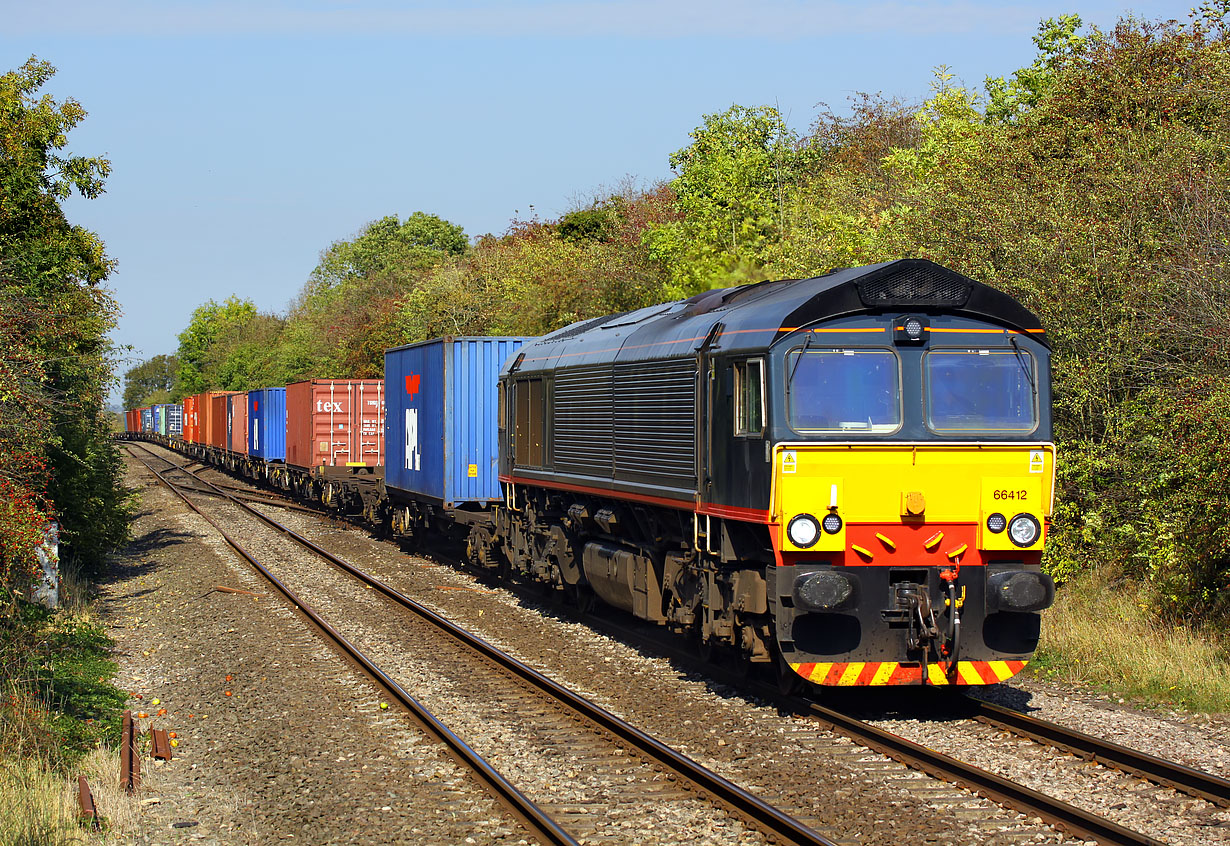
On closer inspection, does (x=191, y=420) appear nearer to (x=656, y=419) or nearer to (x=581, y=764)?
(x=656, y=419)

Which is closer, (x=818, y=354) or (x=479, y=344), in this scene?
(x=818, y=354)

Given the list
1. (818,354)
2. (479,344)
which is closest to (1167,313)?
(818,354)

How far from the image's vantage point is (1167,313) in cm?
1344

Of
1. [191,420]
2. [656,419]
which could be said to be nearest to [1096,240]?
[656,419]

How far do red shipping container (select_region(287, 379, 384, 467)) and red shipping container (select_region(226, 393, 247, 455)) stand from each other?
14452 mm

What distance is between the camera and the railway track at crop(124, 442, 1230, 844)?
679cm

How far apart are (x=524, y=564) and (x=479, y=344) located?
4499 mm

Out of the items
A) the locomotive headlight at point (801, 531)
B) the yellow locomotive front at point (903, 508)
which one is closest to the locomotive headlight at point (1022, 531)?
the yellow locomotive front at point (903, 508)

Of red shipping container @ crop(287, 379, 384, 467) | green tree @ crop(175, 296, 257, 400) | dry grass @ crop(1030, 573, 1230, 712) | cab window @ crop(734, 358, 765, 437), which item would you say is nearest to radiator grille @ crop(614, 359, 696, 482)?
cab window @ crop(734, 358, 765, 437)

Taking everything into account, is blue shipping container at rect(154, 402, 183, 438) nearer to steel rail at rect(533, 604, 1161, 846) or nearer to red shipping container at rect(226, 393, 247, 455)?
red shipping container at rect(226, 393, 247, 455)

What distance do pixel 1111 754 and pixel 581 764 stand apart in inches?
146

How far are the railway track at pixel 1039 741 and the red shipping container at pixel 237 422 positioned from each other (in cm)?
3680

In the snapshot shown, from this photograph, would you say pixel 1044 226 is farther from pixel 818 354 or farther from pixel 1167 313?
pixel 818 354

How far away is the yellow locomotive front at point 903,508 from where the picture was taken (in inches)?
359
